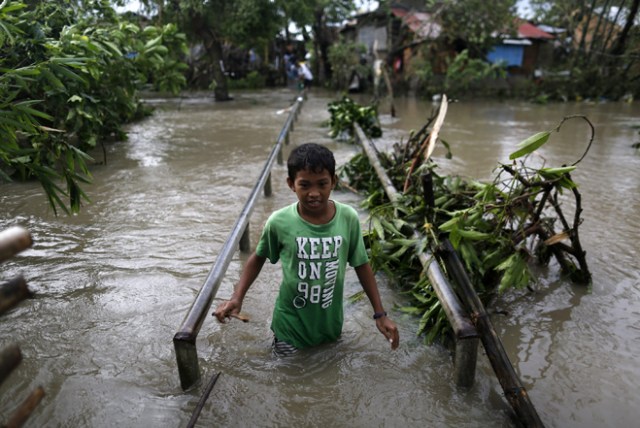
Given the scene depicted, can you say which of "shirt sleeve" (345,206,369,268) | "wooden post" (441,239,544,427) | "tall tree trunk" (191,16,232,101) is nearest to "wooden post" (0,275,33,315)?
"shirt sleeve" (345,206,369,268)

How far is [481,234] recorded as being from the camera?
2.97m

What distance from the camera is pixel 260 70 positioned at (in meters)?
27.0

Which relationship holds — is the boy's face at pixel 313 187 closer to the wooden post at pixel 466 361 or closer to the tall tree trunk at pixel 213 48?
the wooden post at pixel 466 361

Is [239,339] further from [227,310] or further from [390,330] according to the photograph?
[390,330]

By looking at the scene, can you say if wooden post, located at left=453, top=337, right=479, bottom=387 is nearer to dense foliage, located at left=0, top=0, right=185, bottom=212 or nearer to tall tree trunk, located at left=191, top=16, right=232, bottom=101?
dense foliage, located at left=0, top=0, right=185, bottom=212

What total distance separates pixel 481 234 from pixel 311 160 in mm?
1358

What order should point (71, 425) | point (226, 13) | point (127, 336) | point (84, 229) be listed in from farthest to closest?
1. point (226, 13)
2. point (84, 229)
3. point (127, 336)
4. point (71, 425)

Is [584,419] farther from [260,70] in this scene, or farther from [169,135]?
[260,70]

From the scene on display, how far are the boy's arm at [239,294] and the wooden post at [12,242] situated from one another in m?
1.25

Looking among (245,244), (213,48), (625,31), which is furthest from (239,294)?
(625,31)

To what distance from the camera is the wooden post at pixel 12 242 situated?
100 cm

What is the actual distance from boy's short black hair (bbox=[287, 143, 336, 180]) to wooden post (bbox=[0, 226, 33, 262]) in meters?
1.25

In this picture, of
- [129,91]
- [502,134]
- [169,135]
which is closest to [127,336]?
[129,91]

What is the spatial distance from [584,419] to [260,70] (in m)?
26.6
